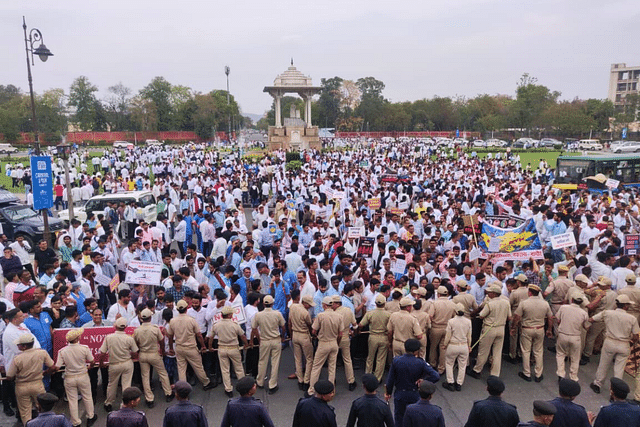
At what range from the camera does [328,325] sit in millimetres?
6676

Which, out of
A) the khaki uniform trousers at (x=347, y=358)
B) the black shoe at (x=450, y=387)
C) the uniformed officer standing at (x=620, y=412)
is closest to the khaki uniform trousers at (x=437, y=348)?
the black shoe at (x=450, y=387)

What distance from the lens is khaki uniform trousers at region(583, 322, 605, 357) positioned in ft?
26.2

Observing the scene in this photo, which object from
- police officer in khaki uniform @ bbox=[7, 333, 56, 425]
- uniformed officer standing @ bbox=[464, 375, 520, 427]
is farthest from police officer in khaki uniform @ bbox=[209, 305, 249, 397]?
uniformed officer standing @ bbox=[464, 375, 520, 427]

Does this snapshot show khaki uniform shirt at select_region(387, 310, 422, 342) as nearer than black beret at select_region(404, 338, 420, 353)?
No

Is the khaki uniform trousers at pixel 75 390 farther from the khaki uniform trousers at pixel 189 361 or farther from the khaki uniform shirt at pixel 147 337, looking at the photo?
the khaki uniform trousers at pixel 189 361

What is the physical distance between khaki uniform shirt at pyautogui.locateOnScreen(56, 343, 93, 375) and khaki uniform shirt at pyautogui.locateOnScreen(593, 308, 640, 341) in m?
7.23

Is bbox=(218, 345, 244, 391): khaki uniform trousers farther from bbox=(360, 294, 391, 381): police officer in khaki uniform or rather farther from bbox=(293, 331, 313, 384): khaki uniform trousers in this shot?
bbox=(360, 294, 391, 381): police officer in khaki uniform

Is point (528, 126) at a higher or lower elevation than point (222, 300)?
higher

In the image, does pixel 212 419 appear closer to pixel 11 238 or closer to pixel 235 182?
pixel 11 238

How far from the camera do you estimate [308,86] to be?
52062mm

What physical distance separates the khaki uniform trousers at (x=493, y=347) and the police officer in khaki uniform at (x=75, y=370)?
224 inches

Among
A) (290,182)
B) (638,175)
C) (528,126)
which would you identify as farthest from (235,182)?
(528,126)

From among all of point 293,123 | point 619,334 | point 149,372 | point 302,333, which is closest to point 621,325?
point 619,334

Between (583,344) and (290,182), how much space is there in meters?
16.2
